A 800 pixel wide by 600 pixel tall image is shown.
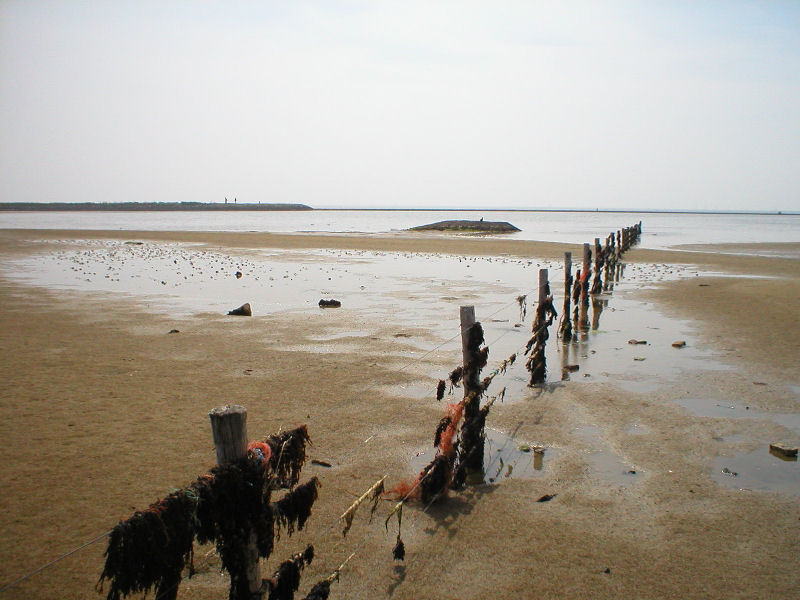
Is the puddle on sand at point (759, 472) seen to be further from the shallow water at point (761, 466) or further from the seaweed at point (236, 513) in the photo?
the seaweed at point (236, 513)

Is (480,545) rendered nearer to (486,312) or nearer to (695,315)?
(486,312)

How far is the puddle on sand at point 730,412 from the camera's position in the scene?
26.5ft

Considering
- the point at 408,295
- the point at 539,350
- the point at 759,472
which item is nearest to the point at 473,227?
the point at 408,295

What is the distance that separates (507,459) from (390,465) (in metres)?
1.40

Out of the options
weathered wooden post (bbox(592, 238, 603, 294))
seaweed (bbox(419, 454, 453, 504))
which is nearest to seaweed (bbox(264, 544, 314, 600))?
seaweed (bbox(419, 454, 453, 504))

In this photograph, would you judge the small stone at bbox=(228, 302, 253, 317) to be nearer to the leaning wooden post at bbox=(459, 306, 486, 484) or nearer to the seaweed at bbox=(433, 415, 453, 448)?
the leaning wooden post at bbox=(459, 306, 486, 484)

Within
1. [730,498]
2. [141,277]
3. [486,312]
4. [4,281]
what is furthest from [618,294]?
[4,281]

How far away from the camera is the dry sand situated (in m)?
4.83

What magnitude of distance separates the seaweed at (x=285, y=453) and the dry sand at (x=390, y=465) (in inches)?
67.0

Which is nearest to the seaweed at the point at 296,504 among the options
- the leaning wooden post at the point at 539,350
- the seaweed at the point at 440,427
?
the seaweed at the point at 440,427

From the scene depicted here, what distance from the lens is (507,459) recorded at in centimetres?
700

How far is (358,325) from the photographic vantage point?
14.3 metres

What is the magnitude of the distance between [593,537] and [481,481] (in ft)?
4.67

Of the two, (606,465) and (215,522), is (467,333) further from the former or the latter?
(215,522)
